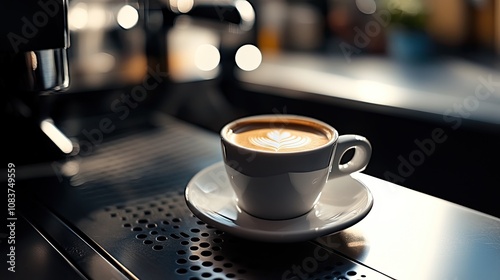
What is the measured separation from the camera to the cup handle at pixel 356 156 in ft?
1.70

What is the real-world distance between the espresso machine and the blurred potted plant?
73cm

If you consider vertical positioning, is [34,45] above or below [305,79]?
above

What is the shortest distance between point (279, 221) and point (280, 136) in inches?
3.5

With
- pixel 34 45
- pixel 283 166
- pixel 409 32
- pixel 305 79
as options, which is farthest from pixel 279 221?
pixel 409 32

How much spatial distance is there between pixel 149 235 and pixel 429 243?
25 centimetres

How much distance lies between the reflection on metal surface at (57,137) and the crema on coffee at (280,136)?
0.88 feet

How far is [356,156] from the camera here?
53cm

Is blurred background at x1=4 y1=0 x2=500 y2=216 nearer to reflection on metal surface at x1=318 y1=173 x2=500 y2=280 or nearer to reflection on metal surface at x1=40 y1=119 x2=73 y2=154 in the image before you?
reflection on metal surface at x1=40 y1=119 x2=73 y2=154

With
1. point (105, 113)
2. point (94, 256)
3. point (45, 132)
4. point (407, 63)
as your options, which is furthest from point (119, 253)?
point (407, 63)

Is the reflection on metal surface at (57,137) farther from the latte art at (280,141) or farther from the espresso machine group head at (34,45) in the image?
the latte art at (280,141)

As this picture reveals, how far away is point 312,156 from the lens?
0.47 meters

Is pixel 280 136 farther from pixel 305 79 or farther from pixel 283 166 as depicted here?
pixel 305 79

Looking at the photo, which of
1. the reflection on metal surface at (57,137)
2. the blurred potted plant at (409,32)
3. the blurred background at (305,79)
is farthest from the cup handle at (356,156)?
the blurred potted plant at (409,32)

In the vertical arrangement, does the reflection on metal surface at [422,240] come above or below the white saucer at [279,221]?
below
